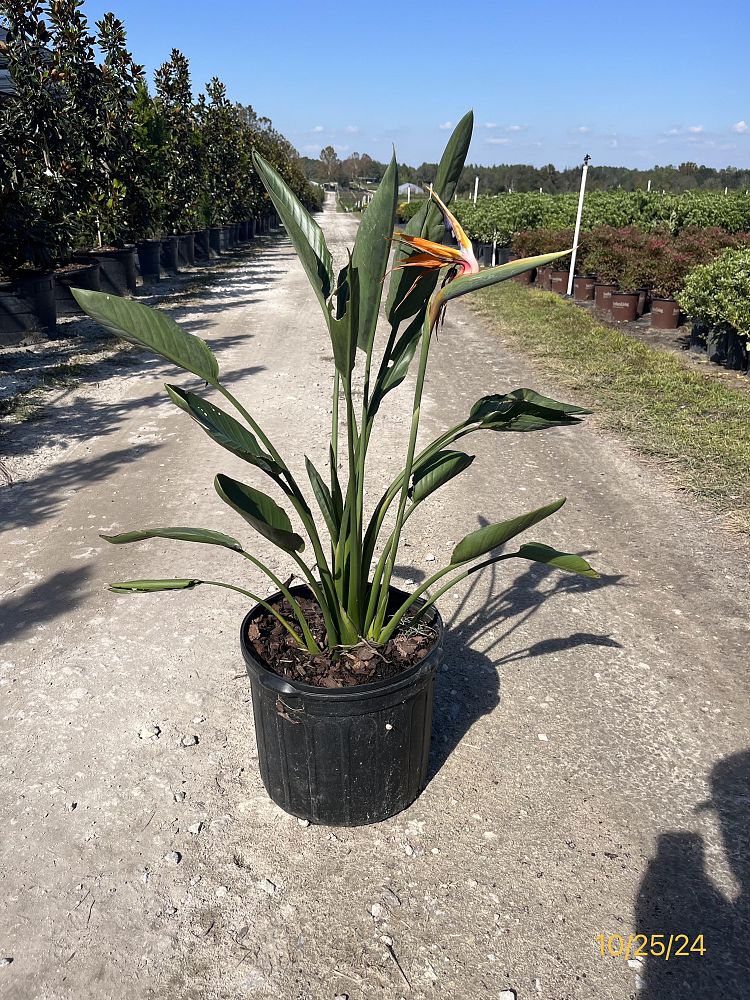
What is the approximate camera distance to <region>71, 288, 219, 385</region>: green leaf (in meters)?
1.74

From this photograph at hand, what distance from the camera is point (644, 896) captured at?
208 centimetres

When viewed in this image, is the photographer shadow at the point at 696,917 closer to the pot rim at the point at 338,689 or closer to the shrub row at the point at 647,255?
the pot rim at the point at 338,689

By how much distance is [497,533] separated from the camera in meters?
1.86

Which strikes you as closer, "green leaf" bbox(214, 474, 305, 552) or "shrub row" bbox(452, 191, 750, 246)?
"green leaf" bbox(214, 474, 305, 552)

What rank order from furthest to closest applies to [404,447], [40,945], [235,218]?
1. [235,218]
2. [404,447]
3. [40,945]

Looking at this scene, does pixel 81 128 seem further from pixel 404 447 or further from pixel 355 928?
pixel 355 928

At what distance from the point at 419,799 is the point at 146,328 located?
169 cm

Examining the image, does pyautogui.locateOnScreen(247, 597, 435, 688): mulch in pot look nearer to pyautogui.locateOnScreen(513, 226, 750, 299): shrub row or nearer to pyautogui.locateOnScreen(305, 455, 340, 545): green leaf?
Result: pyautogui.locateOnScreen(305, 455, 340, 545): green leaf

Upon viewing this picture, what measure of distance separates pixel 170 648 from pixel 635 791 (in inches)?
75.6

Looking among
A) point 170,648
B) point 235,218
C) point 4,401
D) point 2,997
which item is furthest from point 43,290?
point 235,218

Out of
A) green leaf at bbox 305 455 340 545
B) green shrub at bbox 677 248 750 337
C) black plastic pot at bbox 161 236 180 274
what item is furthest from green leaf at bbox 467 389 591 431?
black plastic pot at bbox 161 236 180 274

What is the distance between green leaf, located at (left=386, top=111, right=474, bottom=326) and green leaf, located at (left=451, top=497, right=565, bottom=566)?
67cm

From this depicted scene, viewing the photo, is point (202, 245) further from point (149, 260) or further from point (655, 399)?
point (655, 399)

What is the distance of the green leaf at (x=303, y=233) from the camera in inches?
81.1
